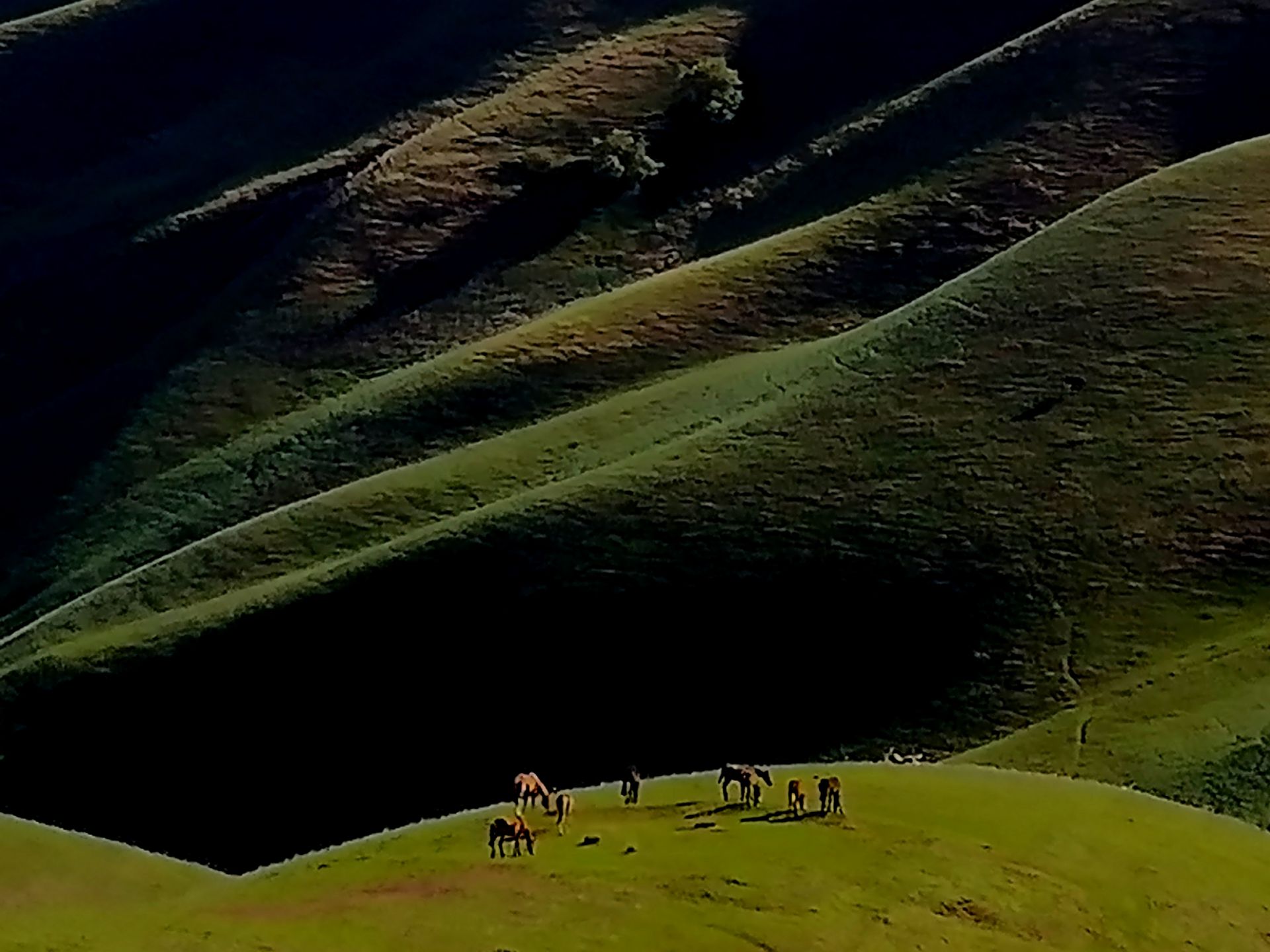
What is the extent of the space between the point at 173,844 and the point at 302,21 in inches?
4471

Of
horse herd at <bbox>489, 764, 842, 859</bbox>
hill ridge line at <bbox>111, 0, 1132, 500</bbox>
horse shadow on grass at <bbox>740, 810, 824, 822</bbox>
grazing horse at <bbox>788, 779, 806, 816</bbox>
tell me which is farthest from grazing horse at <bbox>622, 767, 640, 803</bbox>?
hill ridge line at <bbox>111, 0, 1132, 500</bbox>

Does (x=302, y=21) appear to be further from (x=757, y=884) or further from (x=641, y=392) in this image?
(x=757, y=884)

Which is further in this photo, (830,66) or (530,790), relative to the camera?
(830,66)

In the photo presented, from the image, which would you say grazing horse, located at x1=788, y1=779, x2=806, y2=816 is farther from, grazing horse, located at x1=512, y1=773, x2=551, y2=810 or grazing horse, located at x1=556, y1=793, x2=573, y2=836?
grazing horse, located at x1=512, y1=773, x2=551, y2=810

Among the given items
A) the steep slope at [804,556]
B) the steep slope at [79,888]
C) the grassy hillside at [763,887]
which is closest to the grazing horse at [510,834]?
the grassy hillside at [763,887]

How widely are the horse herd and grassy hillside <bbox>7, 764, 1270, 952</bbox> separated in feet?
1.45

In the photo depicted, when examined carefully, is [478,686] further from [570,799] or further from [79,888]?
[570,799]

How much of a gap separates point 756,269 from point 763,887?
8360cm

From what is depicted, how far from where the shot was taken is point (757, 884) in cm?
3061

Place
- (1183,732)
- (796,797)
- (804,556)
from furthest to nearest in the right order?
(804,556) → (1183,732) → (796,797)

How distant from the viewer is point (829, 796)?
35.7 metres

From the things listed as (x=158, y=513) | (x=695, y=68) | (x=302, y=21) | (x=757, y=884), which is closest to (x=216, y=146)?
(x=302, y=21)

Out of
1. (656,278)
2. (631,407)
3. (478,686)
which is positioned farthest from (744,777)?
(656,278)

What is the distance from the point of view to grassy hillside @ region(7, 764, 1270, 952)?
28.5 m
